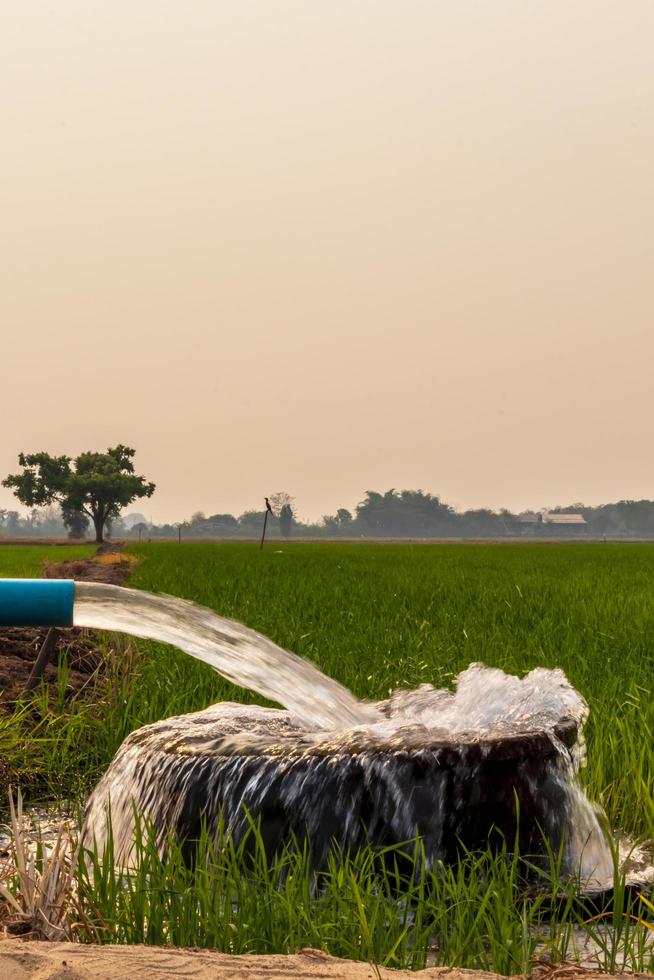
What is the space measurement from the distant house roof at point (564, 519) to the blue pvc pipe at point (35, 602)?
497ft

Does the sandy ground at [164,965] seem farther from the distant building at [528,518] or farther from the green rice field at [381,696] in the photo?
the distant building at [528,518]

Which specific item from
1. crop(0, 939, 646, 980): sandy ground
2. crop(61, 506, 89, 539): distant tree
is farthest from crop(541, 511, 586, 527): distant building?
crop(0, 939, 646, 980): sandy ground

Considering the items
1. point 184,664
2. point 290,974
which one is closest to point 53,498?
point 184,664

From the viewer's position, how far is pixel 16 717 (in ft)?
15.5

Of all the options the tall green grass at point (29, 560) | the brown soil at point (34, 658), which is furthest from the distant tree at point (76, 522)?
the brown soil at point (34, 658)

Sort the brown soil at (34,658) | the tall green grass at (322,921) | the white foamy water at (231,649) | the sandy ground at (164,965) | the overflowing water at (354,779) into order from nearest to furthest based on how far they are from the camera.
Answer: the sandy ground at (164,965) → the tall green grass at (322,921) → the overflowing water at (354,779) → the white foamy water at (231,649) → the brown soil at (34,658)

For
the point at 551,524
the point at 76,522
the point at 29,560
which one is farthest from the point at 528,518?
the point at 29,560

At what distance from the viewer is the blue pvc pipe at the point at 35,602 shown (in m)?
2.91

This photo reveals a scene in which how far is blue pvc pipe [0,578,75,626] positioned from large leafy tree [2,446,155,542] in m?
71.0

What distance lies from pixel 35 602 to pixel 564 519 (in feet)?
504

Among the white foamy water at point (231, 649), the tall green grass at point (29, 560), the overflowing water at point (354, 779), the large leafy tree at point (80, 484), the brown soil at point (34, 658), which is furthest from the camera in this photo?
the large leafy tree at point (80, 484)

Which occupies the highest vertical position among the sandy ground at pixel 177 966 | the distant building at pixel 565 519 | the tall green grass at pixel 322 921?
the distant building at pixel 565 519

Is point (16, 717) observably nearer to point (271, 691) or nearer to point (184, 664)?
point (271, 691)

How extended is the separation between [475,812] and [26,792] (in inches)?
97.3
